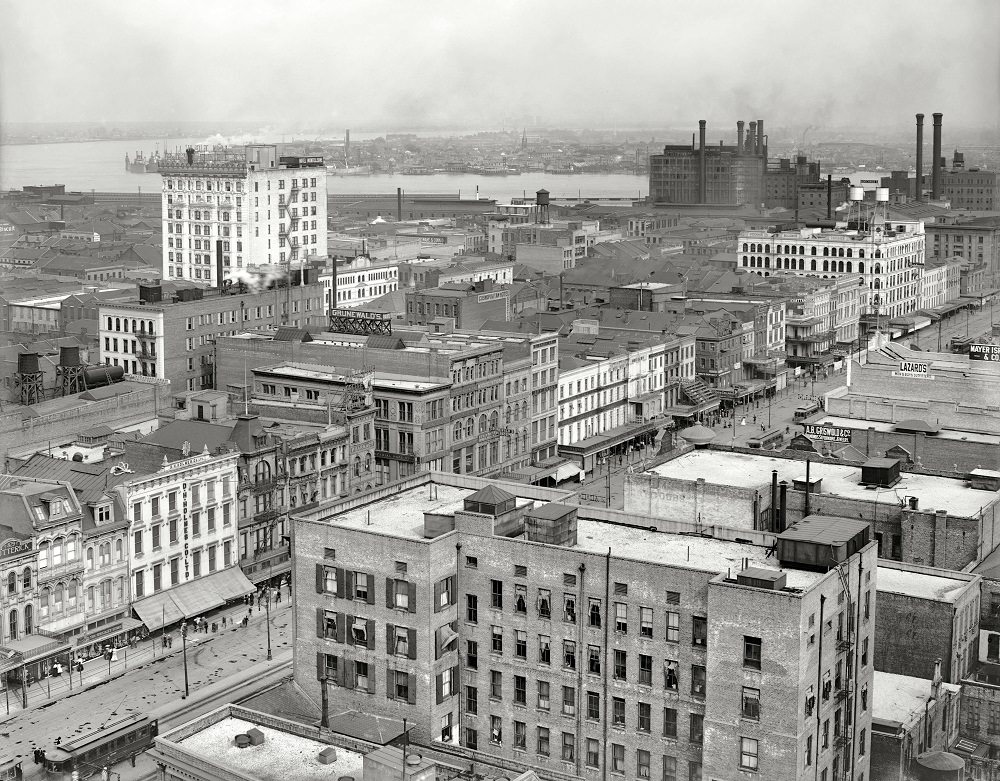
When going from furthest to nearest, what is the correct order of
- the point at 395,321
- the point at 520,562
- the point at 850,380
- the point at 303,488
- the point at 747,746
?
the point at 395,321 → the point at 850,380 → the point at 303,488 → the point at 520,562 → the point at 747,746

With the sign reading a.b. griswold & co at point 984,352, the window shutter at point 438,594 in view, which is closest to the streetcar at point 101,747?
the window shutter at point 438,594

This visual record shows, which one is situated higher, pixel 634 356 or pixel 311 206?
pixel 311 206

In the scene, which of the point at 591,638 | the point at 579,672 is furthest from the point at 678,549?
the point at 579,672

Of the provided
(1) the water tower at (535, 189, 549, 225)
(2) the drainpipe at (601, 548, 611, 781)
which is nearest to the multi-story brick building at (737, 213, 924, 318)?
(1) the water tower at (535, 189, 549, 225)

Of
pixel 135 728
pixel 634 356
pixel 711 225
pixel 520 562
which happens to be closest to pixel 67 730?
pixel 135 728

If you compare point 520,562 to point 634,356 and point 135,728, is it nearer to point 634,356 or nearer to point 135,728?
point 135,728

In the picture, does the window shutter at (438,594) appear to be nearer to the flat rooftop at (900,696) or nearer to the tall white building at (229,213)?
the flat rooftop at (900,696)

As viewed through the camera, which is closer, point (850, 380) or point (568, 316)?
point (850, 380)
